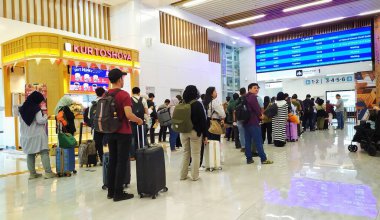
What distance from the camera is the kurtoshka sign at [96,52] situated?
25.7 feet

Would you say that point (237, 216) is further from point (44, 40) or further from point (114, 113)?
point (44, 40)

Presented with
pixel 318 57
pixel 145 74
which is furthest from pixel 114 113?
pixel 318 57

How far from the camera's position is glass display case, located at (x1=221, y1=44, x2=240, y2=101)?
17703mm

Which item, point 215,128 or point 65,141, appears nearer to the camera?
point 65,141

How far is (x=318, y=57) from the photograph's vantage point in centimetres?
1594

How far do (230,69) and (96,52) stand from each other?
11059mm

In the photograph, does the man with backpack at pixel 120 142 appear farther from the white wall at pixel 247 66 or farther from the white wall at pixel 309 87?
the white wall at pixel 309 87

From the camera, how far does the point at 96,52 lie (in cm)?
845

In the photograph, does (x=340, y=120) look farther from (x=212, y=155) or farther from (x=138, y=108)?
(x=138, y=108)

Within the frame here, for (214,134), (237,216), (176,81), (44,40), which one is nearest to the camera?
(237,216)

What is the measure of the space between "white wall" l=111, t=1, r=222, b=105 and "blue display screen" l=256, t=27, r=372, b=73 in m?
6.31

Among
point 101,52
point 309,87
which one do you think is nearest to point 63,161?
point 101,52

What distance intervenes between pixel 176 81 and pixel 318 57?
8.06 m

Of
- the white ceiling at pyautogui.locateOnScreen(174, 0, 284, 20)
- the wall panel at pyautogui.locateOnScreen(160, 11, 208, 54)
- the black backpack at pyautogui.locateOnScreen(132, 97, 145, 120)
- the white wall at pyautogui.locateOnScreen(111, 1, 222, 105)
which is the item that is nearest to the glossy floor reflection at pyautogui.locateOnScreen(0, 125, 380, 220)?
the black backpack at pyautogui.locateOnScreen(132, 97, 145, 120)
